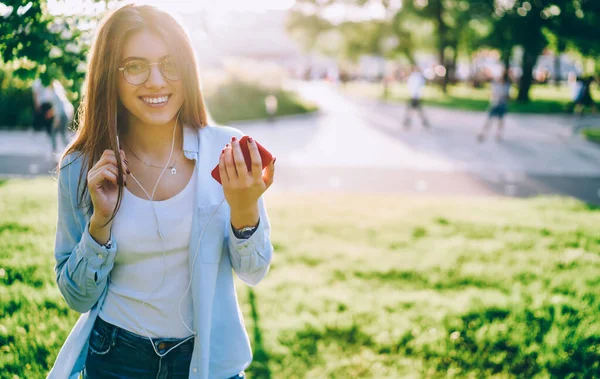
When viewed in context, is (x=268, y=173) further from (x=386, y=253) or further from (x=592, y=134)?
(x=592, y=134)

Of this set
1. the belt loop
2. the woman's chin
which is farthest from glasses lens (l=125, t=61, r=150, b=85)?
the belt loop

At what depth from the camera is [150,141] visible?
A: 1.88m

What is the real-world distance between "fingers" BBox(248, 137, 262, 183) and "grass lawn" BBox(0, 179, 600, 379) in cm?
202

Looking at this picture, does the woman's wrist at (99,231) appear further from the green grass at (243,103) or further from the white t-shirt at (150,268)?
the green grass at (243,103)

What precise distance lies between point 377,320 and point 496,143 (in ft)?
39.8

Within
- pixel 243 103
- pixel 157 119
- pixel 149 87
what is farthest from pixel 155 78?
pixel 243 103

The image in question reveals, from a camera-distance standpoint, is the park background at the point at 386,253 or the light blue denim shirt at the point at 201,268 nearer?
the light blue denim shirt at the point at 201,268

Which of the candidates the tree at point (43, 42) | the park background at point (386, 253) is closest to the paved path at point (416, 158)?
the park background at point (386, 253)

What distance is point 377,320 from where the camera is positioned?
3.83m

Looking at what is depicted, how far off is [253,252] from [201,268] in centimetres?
18

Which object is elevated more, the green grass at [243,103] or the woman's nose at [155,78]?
the woman's nose at [155,78]

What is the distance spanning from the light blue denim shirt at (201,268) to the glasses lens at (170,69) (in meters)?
0.23

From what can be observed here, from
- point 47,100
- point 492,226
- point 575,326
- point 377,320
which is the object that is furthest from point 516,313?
point 47,100

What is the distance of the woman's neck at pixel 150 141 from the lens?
6.14 feet
